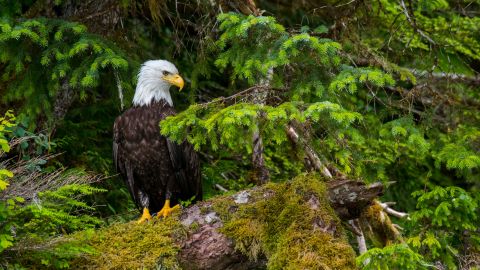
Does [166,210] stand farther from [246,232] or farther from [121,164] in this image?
[246,232]

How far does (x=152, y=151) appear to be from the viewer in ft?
21.6

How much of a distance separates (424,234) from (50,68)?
328 centimetres

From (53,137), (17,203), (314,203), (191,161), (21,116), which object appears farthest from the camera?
(53,137)

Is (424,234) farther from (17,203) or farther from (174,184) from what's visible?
(17,203)

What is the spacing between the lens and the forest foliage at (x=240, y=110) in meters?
4.93

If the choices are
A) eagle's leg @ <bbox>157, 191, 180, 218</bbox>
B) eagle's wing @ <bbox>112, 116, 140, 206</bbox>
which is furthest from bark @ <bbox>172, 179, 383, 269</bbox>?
eagle's wing @ <bbox>112, 116, 140, 206</bbox>

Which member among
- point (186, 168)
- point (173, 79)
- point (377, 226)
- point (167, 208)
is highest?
point (173, 79)

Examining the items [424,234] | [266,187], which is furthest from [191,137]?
[424,234]

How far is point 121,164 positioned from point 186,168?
596mm

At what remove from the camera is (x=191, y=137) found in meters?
5.17

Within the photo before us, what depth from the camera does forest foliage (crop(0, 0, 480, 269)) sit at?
16.2ft

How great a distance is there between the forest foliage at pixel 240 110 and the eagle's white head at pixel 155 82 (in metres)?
0.12

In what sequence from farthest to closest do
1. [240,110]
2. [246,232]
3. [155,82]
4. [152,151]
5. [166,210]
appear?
1. [155,82]
2. [152,151]
3. [166,210]
4. [246,232]
5. [240,110]

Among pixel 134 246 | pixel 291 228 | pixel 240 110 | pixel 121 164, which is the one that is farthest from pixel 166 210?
pixel 240 110
